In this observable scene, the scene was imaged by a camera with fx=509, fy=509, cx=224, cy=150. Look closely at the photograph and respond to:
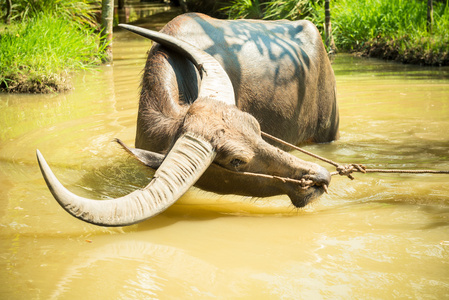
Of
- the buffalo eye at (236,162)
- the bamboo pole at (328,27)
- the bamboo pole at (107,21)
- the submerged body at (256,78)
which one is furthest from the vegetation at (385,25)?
the buffalo eye at (236,162)

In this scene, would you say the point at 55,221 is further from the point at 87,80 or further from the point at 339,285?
the point at 87,80

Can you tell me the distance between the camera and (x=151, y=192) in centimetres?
251

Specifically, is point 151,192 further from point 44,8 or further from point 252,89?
point 44,8

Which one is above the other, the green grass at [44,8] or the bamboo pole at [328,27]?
the green grass at [44,8]

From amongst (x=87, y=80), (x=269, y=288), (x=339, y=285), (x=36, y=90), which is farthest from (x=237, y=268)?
(x=87, y=80)

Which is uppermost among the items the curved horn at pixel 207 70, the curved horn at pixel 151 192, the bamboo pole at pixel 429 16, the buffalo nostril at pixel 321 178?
the bamboo pole at pixel 429 16

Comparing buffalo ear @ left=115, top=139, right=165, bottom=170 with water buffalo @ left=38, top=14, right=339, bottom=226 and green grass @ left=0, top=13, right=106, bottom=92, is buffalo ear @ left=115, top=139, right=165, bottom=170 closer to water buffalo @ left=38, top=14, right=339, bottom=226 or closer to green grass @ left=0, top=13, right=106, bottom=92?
water buffalo @ left=38, top=14, right=339, bottom=226

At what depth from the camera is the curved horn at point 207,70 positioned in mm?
3119

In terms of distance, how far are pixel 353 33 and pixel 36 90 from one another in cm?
692

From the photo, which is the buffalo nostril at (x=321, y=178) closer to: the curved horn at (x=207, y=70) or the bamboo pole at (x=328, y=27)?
the curved horn at (x=207, y=70)

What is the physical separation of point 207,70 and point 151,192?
1173 millimetres

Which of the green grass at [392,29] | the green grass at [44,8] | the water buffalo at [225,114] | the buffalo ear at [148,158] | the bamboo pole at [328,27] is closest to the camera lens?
the water buffalo at [225,114]

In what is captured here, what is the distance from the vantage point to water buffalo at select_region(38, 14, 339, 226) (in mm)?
2584

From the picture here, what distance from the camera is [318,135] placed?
5.47 meters
